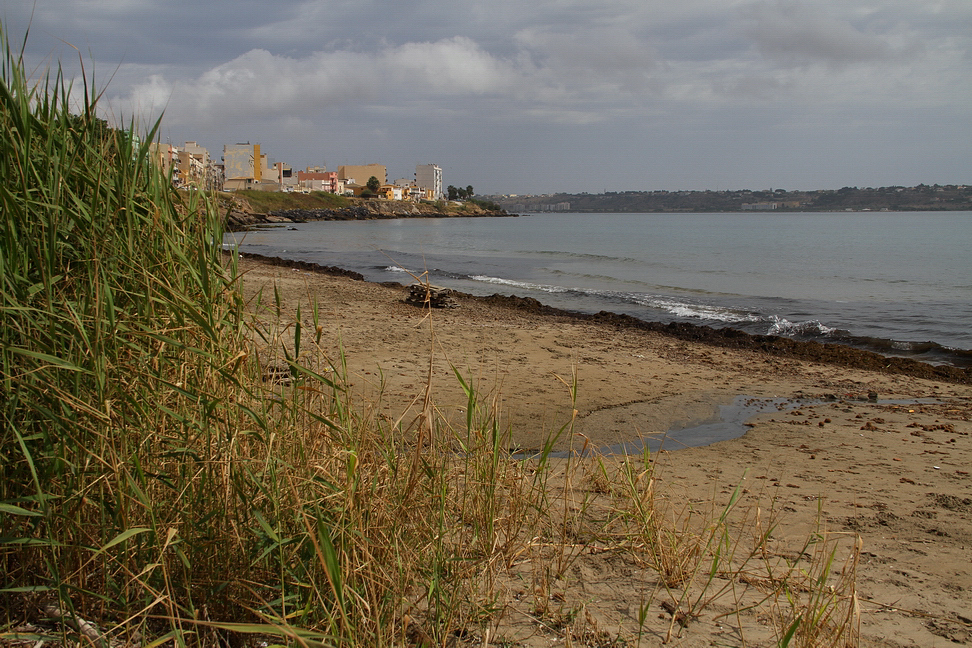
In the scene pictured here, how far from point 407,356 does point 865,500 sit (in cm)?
590

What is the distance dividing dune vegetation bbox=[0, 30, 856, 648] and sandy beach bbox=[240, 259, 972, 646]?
0.41 feet

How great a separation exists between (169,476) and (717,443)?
5.70m

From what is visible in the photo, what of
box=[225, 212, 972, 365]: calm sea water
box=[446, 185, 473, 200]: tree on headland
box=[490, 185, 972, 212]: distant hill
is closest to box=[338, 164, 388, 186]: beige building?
box=[446, 185, 473, 200]: tree on headland

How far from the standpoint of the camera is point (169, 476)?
90.0 inches

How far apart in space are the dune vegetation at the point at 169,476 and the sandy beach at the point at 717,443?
12cm

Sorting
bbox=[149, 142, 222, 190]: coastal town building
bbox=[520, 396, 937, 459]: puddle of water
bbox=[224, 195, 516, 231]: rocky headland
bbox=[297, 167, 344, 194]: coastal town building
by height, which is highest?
bbox=[297, 167, 344, 194]: coastal town building

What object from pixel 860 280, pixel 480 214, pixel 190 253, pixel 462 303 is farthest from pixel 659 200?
pixel 190 253

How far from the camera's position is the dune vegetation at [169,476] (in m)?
2.15

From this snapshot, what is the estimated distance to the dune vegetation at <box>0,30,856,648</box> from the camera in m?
2.15

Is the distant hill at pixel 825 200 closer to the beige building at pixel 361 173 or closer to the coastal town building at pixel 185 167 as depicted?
the beige building at pixel 361 173

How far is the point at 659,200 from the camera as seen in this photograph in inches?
7702

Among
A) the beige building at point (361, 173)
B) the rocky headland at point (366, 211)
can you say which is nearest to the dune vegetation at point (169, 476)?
the rocky headland at point (366, 211)

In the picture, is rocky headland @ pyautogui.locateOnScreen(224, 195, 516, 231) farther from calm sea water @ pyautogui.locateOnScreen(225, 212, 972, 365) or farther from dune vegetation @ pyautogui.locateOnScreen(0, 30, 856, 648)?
dune vegetation @ pyautogui.locateOnScreen(0, 30, 856, 648)

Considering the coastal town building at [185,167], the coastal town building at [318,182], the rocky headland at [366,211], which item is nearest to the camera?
the coastal town building at [185,167]
